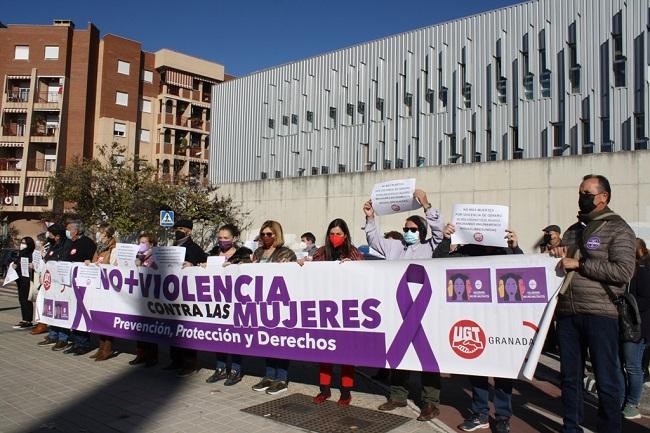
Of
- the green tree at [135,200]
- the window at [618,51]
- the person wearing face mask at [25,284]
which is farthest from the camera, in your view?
the green tree at [135,200]

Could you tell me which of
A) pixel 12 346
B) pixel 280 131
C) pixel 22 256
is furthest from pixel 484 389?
pixel 280 131

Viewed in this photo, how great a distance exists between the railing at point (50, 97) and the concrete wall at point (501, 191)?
32622 mm

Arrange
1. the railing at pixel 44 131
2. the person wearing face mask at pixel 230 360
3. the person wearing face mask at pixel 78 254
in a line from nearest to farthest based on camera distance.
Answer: the person wearing face mask at pixel 230 360 < the person wearing face mask at pixel 78 254 < the railing at pixel 44 131

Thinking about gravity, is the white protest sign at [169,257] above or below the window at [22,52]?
below

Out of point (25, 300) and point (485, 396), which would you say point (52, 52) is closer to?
point (25, 300)

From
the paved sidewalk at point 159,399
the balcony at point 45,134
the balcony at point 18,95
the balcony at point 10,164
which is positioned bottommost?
the paved sidewalk at point 159,399

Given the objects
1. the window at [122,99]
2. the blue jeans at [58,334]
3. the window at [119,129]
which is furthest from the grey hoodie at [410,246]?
the window at [122,99]

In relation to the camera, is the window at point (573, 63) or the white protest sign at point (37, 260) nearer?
the white protest sign at point (37, 260)

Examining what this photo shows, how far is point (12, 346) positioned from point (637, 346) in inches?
360

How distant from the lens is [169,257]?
7449mm

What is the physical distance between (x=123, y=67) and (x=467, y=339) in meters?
55.2

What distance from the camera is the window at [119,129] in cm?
5314

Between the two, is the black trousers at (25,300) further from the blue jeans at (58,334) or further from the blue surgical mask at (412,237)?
the blue surgical mask at (412,237)

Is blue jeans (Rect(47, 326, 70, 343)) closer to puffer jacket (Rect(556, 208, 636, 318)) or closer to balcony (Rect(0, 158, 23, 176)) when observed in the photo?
puffer jacket (Rect(556, 208, 636, 318))
